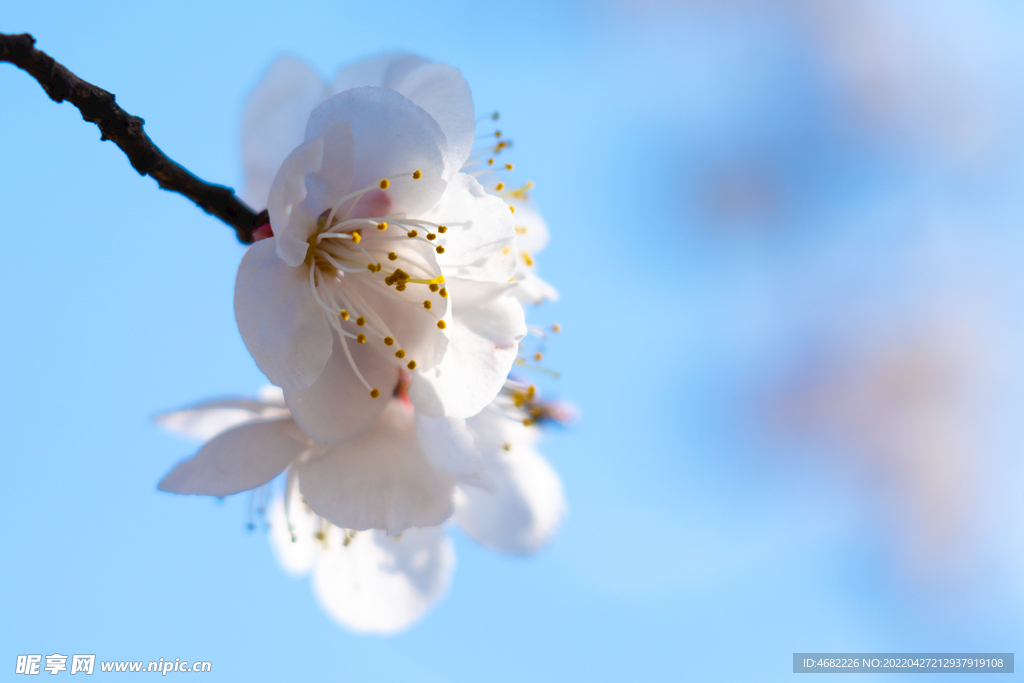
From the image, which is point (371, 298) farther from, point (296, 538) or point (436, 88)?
point (296, 538)

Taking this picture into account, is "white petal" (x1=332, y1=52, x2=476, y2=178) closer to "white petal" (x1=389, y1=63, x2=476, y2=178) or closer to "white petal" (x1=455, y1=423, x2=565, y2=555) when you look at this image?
"white petal" (x1=389, y1=63, x2=476, y2=178)

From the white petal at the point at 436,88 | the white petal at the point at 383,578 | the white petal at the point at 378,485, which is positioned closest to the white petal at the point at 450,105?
the white petal at the point at 436,88

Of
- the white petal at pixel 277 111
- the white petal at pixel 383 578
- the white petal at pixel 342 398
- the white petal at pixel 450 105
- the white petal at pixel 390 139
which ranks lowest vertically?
the white petal at pixel 383 578

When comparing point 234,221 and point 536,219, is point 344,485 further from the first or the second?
point 536,219

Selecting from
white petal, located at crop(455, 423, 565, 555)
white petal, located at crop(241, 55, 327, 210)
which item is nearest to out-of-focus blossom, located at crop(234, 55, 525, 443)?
white petal, located at crop(241, 55, 327, 210)

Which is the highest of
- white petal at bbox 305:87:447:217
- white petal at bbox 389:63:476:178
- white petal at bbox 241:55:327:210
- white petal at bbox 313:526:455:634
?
white petal at bbox 241:55:327:210

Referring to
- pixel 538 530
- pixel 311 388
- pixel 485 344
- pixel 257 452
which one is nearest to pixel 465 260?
pixel 485 344

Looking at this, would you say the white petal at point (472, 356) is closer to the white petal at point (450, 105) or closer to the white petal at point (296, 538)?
the white petal at point (450, 105)
